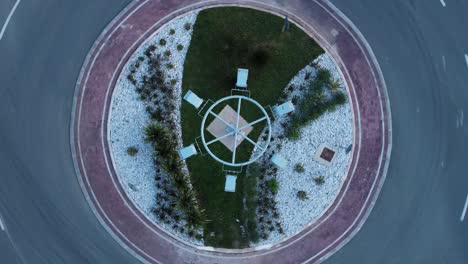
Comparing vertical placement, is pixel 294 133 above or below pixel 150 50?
below

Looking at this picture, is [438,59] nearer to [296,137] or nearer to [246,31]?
[296,137]

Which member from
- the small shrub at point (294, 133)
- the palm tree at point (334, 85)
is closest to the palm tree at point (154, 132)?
the small shrub at point (294, 133)

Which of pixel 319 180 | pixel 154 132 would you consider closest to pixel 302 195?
pixel 319 180

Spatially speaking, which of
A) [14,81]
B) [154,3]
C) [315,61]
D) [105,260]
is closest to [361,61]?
[315,61]

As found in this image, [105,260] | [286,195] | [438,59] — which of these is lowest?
[105,260]

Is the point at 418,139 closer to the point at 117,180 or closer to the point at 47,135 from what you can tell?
the point at 117,180

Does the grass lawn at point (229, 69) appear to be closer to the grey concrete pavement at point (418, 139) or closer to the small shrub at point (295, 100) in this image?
the small shrub at point (295, 100)
